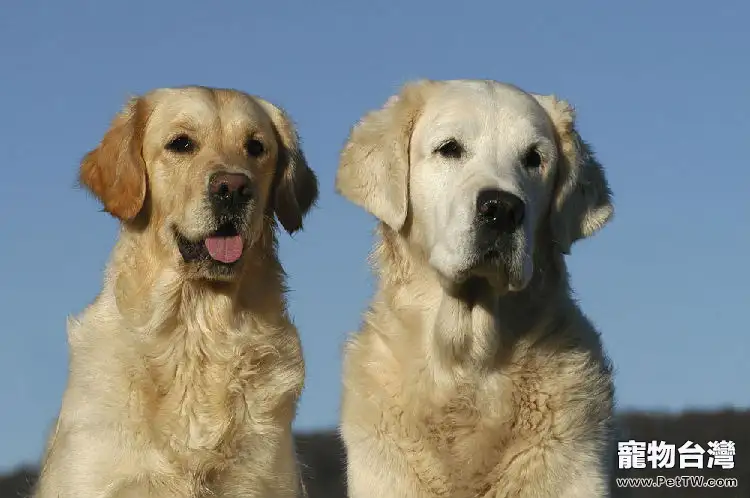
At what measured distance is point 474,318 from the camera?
6.56 meters

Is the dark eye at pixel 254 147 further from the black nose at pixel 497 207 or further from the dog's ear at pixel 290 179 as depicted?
the black nose at pixel 497 207

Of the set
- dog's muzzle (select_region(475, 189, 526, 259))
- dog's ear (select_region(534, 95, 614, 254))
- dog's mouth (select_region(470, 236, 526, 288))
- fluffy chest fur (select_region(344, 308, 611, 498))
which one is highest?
dog's ear (select_region(534, 95, 614, 254))

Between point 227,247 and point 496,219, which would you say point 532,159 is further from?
point 227,247

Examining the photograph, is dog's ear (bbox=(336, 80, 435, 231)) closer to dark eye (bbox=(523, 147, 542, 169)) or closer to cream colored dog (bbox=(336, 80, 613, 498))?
cream colored dog (bbox=(336, 80, 613, 498))

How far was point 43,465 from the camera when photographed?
798 centimetres

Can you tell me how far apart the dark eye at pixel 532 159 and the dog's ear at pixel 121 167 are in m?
2.37

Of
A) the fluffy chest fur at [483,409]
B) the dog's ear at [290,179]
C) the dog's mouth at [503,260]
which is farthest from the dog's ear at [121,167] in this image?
the dog's mouth at [503,260]

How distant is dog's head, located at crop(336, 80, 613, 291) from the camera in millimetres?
6156

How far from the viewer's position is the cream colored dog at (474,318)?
6316 millimetres

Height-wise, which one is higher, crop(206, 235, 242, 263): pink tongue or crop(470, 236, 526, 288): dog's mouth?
crop(206, 235, 242, 263): pink tongue

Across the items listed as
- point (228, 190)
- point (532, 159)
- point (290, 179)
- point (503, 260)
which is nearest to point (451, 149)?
point (532, 159)

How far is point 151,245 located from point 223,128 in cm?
81

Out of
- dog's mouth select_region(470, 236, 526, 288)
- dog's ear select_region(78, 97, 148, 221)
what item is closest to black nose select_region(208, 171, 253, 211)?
dog's ear select_region(78, 97, 148, 221)

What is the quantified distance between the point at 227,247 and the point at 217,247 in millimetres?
57
